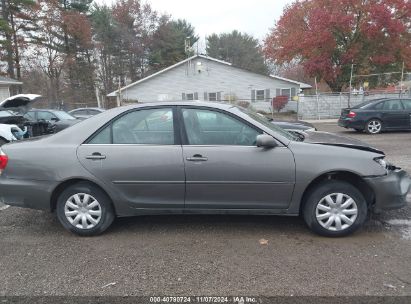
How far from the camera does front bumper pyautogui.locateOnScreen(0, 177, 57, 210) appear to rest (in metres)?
4.04

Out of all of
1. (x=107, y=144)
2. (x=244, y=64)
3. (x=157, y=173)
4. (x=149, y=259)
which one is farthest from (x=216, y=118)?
(x=244, y=64)

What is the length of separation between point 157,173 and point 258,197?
3.83 feet

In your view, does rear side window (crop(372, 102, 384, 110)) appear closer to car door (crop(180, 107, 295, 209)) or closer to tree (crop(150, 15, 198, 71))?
car door (crop(180, 107, 295, 209))

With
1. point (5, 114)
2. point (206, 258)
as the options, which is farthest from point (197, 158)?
point (5, 114)

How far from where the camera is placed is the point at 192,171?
3.85 metres

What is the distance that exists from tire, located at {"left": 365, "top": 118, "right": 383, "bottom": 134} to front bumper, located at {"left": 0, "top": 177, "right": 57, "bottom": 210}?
39.8 feet

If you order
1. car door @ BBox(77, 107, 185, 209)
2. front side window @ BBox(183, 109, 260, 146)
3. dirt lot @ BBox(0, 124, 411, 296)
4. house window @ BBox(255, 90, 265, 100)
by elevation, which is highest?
house window @ BBox(255, 90, 265, 100)

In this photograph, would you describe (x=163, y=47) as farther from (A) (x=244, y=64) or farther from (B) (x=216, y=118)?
(B) (x=216, y=118)

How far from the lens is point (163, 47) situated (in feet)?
148

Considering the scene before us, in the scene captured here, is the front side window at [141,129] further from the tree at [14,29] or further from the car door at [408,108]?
the tree at [14,29]

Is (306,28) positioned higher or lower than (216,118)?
higher

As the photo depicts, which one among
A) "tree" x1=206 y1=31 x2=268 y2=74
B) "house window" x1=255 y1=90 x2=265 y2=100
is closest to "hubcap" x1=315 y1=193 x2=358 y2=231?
"house window" x1=255 y1=90 x2=265 y2=100

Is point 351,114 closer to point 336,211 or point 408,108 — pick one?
point 408,108

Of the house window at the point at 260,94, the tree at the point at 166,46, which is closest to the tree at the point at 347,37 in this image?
the house window at the point at 260,94
